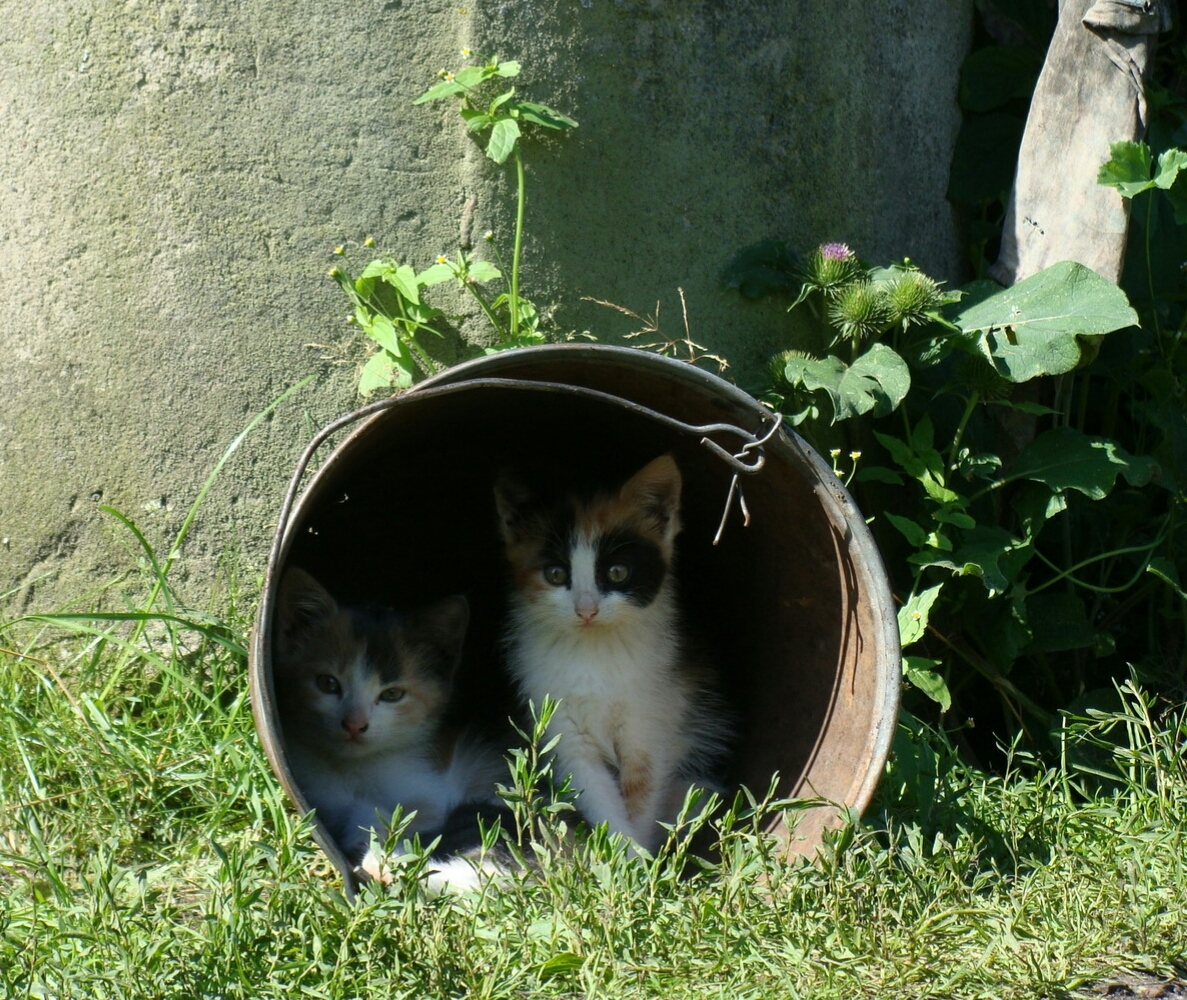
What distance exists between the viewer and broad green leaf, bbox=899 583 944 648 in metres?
3.38

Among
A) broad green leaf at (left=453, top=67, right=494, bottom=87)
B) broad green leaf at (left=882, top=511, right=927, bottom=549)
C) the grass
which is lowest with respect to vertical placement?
the grass

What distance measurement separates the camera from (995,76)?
411 centimetres

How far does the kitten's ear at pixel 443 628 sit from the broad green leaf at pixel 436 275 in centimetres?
85

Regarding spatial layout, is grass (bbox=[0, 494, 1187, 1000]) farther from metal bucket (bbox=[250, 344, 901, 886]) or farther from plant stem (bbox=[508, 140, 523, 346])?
plant stem (bbox=[508, 140, 523, 346])

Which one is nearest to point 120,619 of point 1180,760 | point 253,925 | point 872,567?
point 253,925

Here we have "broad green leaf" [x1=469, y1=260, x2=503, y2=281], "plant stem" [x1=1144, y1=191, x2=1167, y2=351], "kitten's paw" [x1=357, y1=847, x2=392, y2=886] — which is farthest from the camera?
"plant stem" [x1=1144, y1=191, x2=1167, y2=351]

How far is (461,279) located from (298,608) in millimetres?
984

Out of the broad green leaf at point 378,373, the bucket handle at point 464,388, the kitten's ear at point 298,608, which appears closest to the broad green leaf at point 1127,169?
the bucket handle at point 464,388

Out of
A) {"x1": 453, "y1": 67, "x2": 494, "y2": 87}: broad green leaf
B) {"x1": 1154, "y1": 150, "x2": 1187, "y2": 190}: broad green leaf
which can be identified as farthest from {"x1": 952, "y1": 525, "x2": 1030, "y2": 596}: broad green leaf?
{"x1": 453, "y1": 67, "x2": 494, "y2": 87}: broad green leaf

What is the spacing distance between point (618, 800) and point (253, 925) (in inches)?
45.7

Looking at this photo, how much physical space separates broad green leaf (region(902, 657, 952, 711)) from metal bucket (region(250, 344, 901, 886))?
0.39m

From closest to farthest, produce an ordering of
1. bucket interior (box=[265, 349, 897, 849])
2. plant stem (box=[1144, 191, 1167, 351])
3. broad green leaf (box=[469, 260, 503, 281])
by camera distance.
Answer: bucket interior (box=[265, 349, 897, 849])
broad green leaf (box=[469, 260, 503, 281])
plant stem (box=[1144, 191, 1167, 351])

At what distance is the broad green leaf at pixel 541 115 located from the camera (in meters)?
3.32

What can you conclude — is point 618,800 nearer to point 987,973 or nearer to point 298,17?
point 987,973
